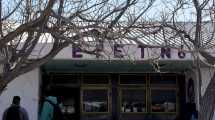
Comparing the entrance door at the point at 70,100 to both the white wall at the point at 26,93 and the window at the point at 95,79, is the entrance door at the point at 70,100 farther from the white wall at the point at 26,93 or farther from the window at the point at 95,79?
the white wall at the point at 26,93

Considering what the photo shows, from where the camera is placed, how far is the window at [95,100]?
2058 centimetres

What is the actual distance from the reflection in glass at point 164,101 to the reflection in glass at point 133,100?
336 millimetres

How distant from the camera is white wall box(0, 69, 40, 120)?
672 inches

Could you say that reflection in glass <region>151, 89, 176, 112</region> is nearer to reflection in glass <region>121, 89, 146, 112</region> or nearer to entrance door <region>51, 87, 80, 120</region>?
reflection in glass <region>121, 89, 146, 112</region>

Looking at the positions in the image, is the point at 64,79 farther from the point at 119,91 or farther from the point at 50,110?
the point at 50,110

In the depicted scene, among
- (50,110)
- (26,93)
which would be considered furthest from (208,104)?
(26,93)

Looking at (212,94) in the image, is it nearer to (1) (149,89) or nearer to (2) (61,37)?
(2) (61,37)

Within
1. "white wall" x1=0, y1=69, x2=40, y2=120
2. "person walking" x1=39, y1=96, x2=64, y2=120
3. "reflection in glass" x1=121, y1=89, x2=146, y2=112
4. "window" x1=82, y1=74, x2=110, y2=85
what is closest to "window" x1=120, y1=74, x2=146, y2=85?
"reflection in glass" x1=121, y1=89, x2=146, y2=112

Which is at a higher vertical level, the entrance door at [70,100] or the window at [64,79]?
the window at [64,79]

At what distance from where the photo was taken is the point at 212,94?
11945mm

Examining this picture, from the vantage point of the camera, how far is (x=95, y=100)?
20.7m

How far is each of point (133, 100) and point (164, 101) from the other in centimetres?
102

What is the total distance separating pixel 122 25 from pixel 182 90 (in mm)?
10052

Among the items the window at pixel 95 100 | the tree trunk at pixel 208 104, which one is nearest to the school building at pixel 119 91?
the window at pixel 95 100
